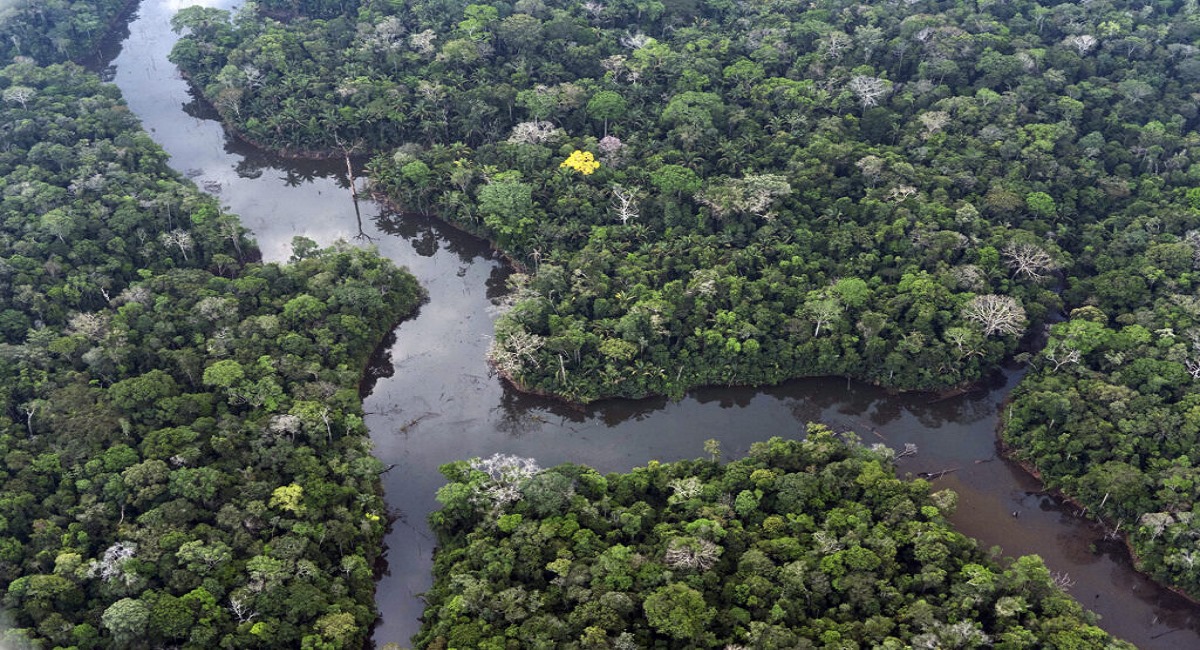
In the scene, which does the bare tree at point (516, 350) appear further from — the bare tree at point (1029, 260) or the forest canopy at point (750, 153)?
the bare tree at point (1029, 260)

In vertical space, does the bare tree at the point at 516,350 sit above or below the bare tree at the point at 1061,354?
below

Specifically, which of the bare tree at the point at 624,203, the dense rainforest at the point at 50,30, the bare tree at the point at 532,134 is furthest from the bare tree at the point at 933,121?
the dense rainforest at the point at 50,30

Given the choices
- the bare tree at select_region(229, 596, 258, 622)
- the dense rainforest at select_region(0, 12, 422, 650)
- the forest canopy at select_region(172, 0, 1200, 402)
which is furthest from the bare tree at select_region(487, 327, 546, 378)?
the bare tree at select_region(229, 596, 258, 622)

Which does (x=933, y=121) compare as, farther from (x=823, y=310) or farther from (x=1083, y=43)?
(x=823, y=310)

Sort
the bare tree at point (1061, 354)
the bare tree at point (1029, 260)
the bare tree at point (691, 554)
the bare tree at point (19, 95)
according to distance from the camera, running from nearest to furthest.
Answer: the bare tree at point (691, 554) < the bare tree at point (1061, 354) < the bare tree at point (1029, 260) < the bare tree at point (19, 95)

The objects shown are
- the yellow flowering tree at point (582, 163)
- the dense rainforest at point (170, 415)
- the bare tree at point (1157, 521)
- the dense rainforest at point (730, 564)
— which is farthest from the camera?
the yellow flowering tree at point (582, 163)

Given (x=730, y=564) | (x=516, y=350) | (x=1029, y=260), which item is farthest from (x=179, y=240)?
(x=1029, y=260)

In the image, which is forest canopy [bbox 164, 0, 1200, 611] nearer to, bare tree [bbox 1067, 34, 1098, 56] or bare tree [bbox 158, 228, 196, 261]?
bare tree [bbox 1067, 34, 1098, 56]

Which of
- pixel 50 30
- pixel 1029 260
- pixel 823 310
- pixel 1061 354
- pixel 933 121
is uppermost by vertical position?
pixel 933 121
